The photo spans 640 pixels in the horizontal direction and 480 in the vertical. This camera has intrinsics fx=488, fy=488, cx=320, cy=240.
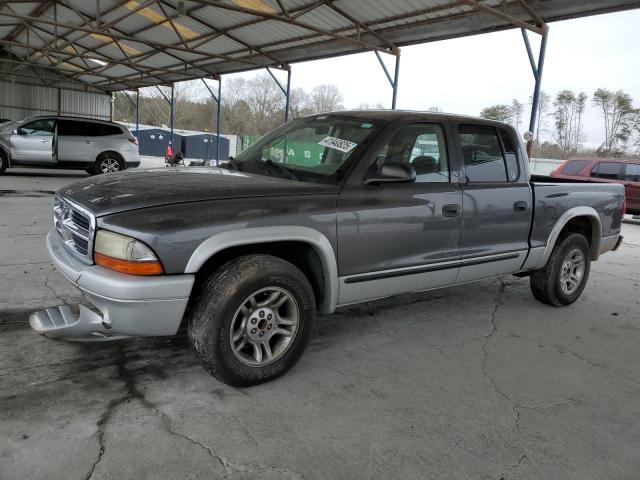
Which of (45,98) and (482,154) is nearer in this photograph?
(482,154)

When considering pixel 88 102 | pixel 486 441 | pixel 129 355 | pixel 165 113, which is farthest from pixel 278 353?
pixel 165 113

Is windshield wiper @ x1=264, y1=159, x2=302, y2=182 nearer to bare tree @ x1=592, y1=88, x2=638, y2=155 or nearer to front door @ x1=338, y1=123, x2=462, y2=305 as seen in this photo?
front door @ x1=338, y1=123, x2=462, y2=305

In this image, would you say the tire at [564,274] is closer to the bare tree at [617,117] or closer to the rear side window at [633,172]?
the rear side window at [633,172]

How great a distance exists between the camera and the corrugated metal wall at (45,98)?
25.1 metres

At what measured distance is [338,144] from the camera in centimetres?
359

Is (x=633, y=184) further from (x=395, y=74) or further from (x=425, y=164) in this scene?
(x=425, y=164)

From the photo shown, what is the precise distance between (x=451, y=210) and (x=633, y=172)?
42.5 ft

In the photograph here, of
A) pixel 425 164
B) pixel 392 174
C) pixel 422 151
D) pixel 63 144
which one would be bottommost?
pixel 392 174

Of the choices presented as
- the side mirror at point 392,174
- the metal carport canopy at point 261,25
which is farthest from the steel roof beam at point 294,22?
the side mirror at point 392,174

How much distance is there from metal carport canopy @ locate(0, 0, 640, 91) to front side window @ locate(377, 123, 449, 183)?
20.5ft

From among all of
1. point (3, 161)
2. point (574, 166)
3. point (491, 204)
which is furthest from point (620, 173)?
point (3, 161)

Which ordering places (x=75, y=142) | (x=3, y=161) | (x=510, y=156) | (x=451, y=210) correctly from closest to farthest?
(x=451, y=210) → (x=510, y=156) → (x=3, y=161) → (x=75, y=142)

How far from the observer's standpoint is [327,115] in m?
4.09

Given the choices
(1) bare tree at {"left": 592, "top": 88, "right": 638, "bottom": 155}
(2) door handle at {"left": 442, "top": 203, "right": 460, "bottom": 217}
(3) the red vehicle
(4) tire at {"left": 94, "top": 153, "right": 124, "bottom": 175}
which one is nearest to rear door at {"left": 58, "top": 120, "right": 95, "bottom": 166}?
(4) tire at {"left": 94, "top": 153, "right": 124, "bottom": 175}
